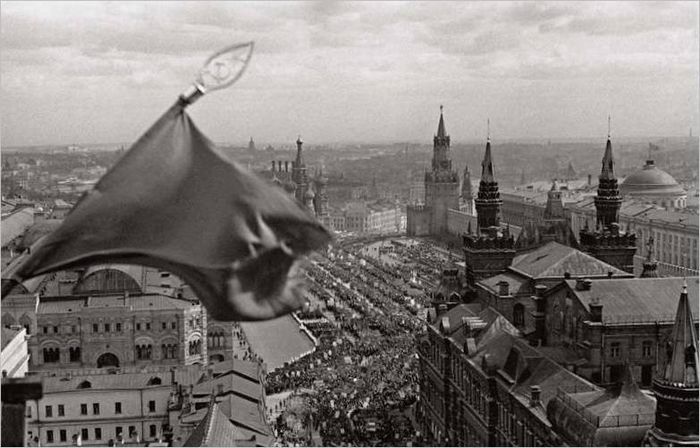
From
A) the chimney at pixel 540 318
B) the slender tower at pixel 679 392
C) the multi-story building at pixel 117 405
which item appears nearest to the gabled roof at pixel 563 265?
the chimney at pixel 540 318

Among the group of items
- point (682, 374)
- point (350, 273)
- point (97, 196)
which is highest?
point (97, 196)

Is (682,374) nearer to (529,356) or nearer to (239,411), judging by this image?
(529,356)

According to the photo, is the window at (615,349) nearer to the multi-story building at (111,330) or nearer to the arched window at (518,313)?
the arched window at (518,313)

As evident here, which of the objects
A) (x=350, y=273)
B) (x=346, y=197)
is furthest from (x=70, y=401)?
(x=346, y=197)

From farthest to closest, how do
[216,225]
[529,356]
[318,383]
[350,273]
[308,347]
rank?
[350,273]
[308,347]
[318,383]
[529,356]
[216,225]

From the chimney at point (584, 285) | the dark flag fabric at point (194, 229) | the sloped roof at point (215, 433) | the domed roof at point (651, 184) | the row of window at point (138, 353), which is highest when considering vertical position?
the dark flag fabric at point (194, 229)

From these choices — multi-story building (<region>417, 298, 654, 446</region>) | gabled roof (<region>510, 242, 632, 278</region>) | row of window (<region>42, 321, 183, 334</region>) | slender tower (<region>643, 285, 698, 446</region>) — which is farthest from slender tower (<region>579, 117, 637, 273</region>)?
slender tower (<region>643, 285, 698, 446</region>)

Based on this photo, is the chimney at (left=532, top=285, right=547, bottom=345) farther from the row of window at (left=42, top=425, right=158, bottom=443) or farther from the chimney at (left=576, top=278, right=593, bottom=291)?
the row of window at (left=42, top=425, right=158, bottom=443)
